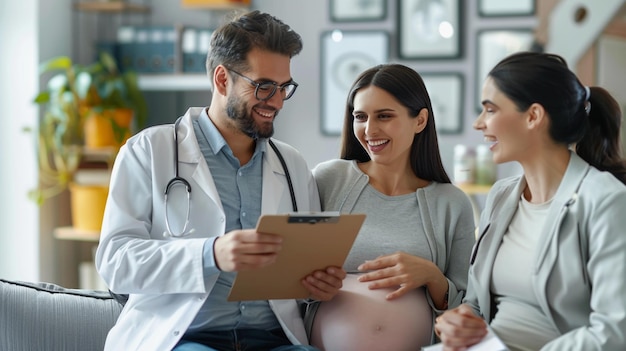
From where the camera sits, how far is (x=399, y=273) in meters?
2.16

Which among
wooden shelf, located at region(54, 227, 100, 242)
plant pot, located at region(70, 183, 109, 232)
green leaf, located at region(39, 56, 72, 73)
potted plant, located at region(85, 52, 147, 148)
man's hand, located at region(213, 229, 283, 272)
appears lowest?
wooden shelf, located at region(54, 227, 100, 242)

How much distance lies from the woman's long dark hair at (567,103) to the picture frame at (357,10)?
297 cm

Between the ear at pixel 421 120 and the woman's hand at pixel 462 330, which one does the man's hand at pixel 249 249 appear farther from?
the ear at pixel 421 120

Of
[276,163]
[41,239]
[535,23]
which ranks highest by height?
[535,23]

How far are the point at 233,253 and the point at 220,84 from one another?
604 millimetres

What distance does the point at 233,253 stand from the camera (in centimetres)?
189

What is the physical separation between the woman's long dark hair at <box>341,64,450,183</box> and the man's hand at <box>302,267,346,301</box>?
1.68 ft

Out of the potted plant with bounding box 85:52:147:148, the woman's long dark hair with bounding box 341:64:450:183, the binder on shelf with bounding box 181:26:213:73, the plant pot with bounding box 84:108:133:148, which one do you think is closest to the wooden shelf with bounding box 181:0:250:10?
the binder on shelf with bounding box 181:26:213:73

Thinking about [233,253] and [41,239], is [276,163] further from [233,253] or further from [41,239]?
[41,239]

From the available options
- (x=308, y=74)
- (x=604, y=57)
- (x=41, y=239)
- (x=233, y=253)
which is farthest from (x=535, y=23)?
(x=233, y=253)

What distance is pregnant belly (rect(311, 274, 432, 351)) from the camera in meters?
2.17

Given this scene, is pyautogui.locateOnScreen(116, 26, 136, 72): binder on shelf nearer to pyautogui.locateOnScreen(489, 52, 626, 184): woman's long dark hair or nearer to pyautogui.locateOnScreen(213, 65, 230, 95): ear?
pyautogui.locateOnScreen(213, 65, 230, 95): ear

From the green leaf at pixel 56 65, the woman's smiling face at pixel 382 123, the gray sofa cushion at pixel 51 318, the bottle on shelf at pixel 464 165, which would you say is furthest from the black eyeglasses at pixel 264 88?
the green leaf at pixel 56 65

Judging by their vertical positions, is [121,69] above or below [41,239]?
above
